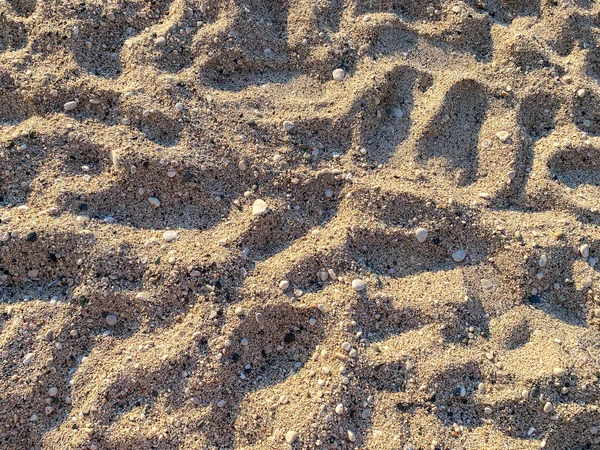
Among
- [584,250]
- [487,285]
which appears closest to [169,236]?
[487,285]

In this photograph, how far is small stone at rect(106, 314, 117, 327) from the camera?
1.95 m

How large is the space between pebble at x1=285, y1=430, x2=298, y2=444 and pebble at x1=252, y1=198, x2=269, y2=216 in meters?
0.82

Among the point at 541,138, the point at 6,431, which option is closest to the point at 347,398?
the point at 6,431

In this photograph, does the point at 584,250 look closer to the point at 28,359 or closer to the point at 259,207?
the point at 259,207

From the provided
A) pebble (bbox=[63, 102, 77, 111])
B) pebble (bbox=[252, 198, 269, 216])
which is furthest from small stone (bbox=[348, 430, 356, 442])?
pebble (bbox=[63, 102, 77, 111])

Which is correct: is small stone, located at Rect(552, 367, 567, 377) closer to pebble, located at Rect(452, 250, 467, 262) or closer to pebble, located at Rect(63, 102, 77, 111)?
pebble, located at Rect(452, 250, 467, 262)

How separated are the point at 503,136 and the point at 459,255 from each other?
0.56 meters

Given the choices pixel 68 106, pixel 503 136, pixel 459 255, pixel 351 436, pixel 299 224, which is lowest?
pixel 351 436

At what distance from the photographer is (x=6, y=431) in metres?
1.83

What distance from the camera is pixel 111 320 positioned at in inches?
76.9

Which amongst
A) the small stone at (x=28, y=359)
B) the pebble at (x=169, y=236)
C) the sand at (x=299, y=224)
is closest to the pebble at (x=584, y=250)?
the sand at (x=299, y=224)

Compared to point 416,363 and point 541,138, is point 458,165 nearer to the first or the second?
point 541,138

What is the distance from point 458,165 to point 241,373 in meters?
1.24

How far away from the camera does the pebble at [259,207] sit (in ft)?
6.82
